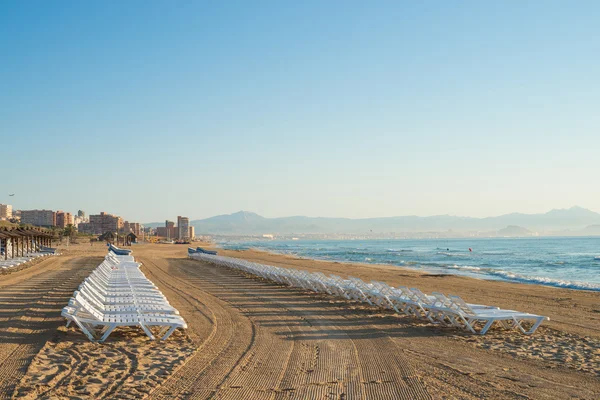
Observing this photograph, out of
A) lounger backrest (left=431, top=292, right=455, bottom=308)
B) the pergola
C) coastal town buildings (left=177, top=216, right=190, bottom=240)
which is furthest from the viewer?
coastal town buildings (left=177, top=216, right=190, bottom=240)

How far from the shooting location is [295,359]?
6875 millimetres

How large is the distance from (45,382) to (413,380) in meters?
3.93

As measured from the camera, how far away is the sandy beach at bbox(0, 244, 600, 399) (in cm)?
552

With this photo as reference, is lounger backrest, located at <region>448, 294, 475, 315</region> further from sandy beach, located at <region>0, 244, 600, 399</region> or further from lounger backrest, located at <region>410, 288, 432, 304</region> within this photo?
lounger backrest, located at <region>410, 288, 432, 304</region>

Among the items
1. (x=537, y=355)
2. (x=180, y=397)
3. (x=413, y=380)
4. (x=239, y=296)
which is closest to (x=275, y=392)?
(x=180, y=397)

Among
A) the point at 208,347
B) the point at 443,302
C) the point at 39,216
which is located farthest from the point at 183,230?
the point at 208,347

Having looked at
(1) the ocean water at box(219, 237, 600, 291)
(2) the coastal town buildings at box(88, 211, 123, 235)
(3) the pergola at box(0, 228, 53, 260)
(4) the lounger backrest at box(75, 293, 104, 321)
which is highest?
(2) the coastal town buildings at box(88, 211, 123, 235)

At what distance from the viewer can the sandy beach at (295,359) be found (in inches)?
217

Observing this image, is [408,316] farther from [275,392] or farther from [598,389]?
[275,392]

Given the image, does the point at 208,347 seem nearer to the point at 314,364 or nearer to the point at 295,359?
the point at 295,359

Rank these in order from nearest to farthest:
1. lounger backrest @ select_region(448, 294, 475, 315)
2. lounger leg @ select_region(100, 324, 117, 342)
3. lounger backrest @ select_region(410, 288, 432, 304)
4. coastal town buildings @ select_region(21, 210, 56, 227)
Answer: lounger leg @ select_region(100, 324, 117, 342) < lounger backrest @ select_region(448, 294, 475, 315) < lounger backrest @ select_region(410, 288, 432, 304) < coastal town buildings @ select_region(21, 210, 56, 227)

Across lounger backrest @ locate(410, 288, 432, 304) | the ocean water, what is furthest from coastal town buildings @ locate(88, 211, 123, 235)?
lounger backrest @ locate(410, 288, 432, 304)

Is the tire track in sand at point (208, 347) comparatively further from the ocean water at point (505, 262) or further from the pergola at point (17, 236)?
the ocean water at point (505, 262)

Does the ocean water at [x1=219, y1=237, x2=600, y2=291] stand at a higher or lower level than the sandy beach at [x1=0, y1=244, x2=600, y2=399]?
lower
